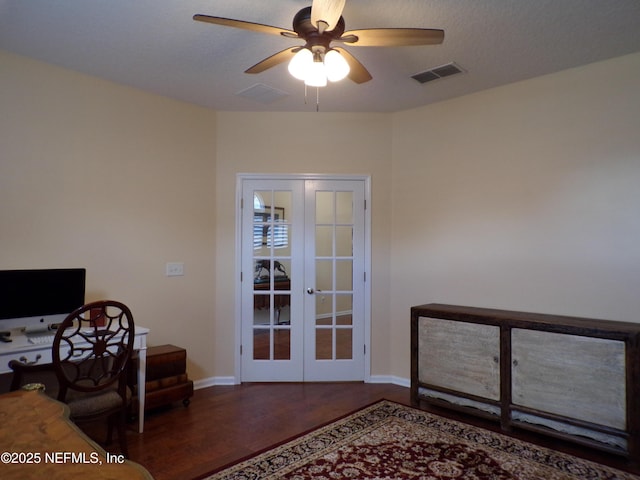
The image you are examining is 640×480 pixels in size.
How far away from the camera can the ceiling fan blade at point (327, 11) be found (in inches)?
71.3

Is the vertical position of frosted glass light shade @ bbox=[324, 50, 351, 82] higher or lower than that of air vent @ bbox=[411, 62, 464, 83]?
lower

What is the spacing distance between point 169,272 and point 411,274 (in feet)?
7.67

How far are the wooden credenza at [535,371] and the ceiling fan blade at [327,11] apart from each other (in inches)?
94.2

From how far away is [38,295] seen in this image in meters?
2.82

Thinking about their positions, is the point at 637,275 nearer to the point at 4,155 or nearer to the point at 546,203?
the point at 546,203

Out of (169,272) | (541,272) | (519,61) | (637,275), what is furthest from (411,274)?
(169,272)

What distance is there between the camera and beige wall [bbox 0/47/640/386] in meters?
3.01

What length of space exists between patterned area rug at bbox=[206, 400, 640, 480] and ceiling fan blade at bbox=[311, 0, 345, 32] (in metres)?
2.44

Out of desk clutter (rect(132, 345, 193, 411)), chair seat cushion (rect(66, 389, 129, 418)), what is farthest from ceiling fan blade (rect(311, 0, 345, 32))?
desk clutter (rect(132, 345, 193, 411))

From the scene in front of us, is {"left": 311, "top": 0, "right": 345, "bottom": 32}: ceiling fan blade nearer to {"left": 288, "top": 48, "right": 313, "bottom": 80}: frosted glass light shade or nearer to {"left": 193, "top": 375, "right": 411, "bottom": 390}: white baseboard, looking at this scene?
{"left": 288, "top": 48, "right": 313, "bottom": 80}: frosted glass light shade

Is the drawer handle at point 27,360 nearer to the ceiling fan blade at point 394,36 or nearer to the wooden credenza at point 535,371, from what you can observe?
the ceiling fan blade at point 394,36

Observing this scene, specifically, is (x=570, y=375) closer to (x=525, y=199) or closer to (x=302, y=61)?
(x=525, y=199)

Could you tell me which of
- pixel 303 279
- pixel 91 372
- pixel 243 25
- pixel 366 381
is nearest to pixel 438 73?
pixel 243 25

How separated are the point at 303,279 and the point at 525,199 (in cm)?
217
